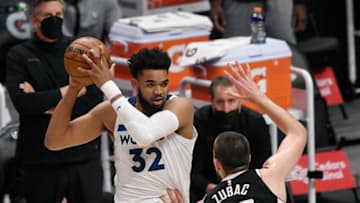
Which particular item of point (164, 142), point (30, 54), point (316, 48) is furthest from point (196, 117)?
point (316, 48)

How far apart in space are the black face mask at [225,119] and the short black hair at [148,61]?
172 cm

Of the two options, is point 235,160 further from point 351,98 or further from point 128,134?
point 351,98

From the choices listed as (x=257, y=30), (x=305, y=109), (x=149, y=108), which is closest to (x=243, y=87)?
(x=149, y=108)

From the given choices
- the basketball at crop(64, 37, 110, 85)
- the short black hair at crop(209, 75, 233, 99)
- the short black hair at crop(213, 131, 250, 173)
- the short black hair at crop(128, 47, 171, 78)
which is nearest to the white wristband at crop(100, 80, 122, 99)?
the basketball at crop(64, 37, 110, 85)

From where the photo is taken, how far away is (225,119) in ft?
26.4

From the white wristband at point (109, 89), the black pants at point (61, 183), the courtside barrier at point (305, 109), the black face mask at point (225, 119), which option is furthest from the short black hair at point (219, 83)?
the white wristband at point (109, 89)

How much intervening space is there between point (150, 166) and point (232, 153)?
462mm

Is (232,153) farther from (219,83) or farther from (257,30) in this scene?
(257,30)

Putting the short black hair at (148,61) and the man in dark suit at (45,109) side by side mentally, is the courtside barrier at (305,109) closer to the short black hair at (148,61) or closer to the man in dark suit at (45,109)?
the man in dark suit at (45,109)

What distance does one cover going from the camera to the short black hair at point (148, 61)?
6.29m

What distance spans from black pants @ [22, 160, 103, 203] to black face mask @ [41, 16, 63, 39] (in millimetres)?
856

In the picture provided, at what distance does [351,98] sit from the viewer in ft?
43.4

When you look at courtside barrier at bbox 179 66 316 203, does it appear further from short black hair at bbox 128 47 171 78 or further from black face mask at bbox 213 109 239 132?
short black hair at bbox 128 47 171 78

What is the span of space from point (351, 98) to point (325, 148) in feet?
12.1
